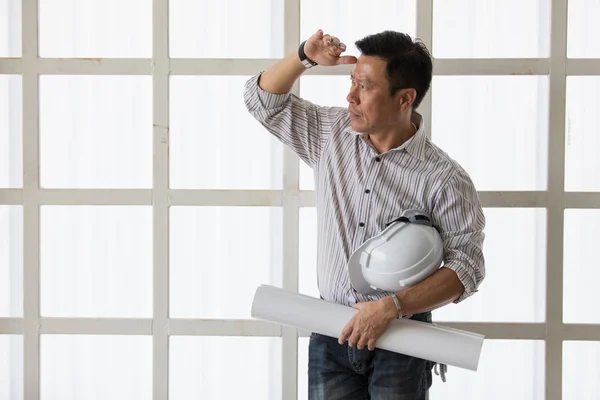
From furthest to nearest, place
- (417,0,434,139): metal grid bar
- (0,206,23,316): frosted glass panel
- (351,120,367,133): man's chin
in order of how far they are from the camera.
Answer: (0,206,23,316): frosted glass panel → (417,0,434,139): metal grid bar → (351,120,367,133): man's chin

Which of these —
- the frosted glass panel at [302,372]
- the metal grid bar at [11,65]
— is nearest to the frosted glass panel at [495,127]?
the frosted glass panel at [302,372]

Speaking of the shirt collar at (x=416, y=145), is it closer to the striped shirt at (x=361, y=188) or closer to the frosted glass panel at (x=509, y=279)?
the striped shirt at (x=361, y=188)

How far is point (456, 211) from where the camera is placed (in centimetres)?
149

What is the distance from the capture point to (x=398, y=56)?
4.95ft

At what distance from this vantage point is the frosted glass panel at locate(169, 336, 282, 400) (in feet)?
6.25

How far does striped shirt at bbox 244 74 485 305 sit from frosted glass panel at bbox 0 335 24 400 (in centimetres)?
98

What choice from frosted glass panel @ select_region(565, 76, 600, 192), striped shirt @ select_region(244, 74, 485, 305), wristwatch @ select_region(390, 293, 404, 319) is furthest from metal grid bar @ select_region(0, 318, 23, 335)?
frosted glass panel @ select_region(565, 76, 600, 192)

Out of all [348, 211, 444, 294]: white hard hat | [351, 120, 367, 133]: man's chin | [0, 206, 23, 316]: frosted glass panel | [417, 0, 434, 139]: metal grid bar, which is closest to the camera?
[348, 211, 444, 294]: white hard hat

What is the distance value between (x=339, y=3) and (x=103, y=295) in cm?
110

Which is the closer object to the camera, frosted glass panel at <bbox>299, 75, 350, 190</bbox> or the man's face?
the man's face

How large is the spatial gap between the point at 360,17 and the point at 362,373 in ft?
3.21

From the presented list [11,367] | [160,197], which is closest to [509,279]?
[160,197]

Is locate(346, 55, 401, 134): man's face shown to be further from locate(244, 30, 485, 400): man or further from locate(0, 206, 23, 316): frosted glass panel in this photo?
locate(0, 206, 23, 316): frosted glass panel

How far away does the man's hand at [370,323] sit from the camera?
56.7 inches
